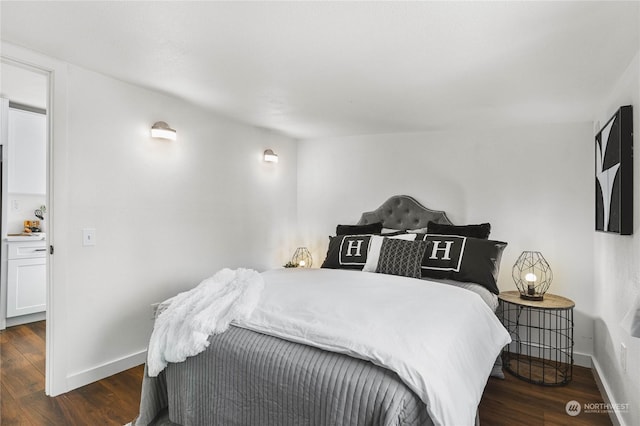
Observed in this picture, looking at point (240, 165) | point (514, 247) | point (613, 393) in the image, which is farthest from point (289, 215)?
point (613, 393)

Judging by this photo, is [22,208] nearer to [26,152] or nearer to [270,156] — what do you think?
[26,152]

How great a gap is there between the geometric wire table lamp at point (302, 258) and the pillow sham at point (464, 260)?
1.72 metres

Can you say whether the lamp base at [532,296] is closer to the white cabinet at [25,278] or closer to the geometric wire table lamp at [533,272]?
the geometric wire table lamp at [533,272]

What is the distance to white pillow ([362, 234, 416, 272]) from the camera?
3.14 m

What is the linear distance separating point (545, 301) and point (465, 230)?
86 cm

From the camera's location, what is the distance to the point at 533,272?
328 cm

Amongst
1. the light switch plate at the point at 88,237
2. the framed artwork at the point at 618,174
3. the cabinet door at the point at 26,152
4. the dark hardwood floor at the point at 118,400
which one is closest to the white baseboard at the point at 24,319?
the dark hardwood floor at the point at 118,400

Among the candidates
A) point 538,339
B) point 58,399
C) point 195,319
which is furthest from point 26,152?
point 538,339

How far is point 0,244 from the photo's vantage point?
3.67 metres

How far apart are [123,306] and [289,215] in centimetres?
228

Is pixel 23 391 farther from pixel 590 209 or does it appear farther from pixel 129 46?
pixel 590 209

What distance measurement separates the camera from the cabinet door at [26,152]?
3.78 meters

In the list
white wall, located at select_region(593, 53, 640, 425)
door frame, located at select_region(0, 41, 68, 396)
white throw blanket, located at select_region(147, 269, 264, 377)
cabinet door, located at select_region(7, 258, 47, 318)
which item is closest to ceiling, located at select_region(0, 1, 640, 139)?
white wall, located at select_region(593, 53, 640, 425)

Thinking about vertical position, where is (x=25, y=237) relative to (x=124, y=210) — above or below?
below
